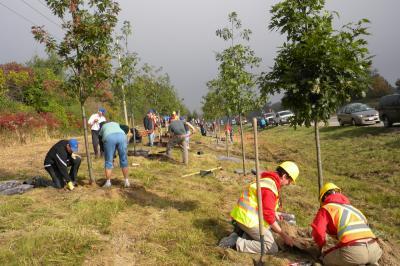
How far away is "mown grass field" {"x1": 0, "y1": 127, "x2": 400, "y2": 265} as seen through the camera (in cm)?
518

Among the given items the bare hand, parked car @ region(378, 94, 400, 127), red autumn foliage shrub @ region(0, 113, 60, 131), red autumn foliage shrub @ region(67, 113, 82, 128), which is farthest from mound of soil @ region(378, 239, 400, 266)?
red autumn foliage shrub @ region(67, 113, 82, 128)

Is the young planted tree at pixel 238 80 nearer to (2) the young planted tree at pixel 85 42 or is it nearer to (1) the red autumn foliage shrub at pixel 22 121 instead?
(2) the young planted tree at pixel 85 42

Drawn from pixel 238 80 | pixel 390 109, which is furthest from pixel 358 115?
pixel 238 80

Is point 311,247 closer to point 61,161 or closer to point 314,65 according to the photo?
point 314,65

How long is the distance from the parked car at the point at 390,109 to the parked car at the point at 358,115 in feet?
10.0

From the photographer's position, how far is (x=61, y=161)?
8.22 m

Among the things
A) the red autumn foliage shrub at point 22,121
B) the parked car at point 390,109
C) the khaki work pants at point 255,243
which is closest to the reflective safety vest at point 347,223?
the khaki work pants at point 255,243

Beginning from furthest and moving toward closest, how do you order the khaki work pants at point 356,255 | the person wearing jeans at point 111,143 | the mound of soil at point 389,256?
the person wearing jeans at point 111,143 < the mound of soil at point 389,256 < the khaki work pants at point 356,255

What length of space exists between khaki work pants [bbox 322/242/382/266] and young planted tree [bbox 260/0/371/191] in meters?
2.60

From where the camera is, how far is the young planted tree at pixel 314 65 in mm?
6254

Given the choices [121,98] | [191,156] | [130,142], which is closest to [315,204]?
[191,156]

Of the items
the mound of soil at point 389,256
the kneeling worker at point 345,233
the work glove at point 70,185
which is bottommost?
the mound of soil at point 389,256

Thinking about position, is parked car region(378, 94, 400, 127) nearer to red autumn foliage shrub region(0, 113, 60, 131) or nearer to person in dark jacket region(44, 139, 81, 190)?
person in dark jacket region(44, 139, 81, 190)

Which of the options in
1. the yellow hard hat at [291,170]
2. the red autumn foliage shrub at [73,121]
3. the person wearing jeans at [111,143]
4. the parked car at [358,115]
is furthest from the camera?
the red autumn foliage shrub at [73,121]
